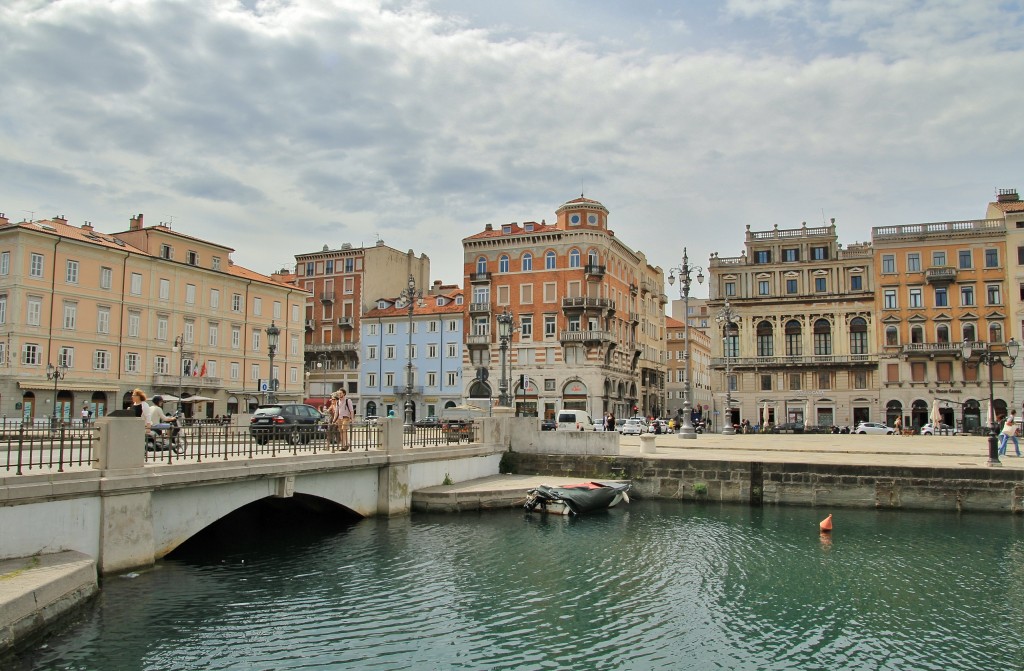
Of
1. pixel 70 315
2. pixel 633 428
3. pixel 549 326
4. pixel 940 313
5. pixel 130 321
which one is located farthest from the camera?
pixel 549 326

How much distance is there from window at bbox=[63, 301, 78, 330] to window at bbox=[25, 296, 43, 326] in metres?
1.72

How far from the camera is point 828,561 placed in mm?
18812

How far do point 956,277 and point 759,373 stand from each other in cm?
1794

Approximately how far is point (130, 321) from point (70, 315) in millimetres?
4617

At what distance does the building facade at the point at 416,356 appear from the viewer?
7588 centimetres

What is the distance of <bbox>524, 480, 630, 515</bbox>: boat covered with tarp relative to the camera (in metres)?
24.8

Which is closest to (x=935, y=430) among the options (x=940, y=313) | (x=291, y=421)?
(x=940, y=313)

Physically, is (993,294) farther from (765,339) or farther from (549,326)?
(549,326)

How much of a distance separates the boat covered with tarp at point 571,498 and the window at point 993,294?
175 ft

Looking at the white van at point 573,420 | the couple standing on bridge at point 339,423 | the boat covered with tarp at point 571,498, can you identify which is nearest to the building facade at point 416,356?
the white van at point 573,420

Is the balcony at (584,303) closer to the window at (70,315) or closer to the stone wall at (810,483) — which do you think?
the window at (70,315)

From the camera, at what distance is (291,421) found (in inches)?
1042

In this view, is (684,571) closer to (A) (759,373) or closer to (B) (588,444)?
(B) (588,444)

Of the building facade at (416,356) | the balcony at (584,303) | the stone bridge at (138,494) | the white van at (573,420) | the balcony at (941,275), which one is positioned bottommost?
the stone bridge at (138,494)
